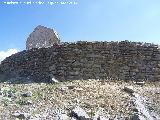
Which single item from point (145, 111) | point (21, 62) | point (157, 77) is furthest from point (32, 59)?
point (145, 111)

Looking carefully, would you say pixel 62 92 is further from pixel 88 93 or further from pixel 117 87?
pixel 117 87

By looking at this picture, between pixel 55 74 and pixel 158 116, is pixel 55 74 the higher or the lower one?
the higher one

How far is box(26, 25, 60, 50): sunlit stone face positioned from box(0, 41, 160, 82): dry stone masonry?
6.86 meters

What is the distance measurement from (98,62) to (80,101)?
3.40 metres

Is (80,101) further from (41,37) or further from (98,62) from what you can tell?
(41,37)

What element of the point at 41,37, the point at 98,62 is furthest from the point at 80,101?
the point at 41,37

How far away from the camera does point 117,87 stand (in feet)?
46.5

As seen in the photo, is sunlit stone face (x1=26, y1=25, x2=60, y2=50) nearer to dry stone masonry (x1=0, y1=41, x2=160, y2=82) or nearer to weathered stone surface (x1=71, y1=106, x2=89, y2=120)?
dry stone masonry (x1=0, y1=41, x2=160, y2=82)

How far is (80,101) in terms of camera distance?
12359 millimetres

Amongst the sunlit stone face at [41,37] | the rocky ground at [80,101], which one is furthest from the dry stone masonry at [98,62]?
the sunlit stone face at [41,37]

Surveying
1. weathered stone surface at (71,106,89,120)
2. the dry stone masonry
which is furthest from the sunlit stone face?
weathered stone surface at (71,106,89,120)

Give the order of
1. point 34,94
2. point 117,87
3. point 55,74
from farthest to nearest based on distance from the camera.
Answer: point 55,74 < point 117,87 < point 34,94

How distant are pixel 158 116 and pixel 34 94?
4.01 m

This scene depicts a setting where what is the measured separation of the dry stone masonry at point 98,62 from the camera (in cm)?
1532
